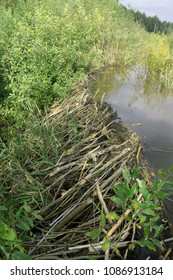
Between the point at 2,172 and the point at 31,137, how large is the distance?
3.25 feet

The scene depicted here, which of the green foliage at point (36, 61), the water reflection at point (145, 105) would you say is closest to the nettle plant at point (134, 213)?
the green foliage at point (36, 61)

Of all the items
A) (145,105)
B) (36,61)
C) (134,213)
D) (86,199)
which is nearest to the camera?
(134,213)

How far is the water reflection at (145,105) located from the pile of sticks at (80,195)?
205 centimetres

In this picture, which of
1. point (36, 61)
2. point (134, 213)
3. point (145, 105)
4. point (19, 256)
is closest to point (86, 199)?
point (134, 213)

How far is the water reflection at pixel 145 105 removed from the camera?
6.73 metres

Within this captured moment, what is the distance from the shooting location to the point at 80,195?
3.38 metres

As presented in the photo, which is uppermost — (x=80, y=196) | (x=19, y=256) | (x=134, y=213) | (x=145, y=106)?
(x=145, y=106)

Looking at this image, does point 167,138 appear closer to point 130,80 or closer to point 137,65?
point 130,80

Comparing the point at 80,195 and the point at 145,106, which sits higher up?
the point at 145,106

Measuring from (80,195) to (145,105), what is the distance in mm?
7491

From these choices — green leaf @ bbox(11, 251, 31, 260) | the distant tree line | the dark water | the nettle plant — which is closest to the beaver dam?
the nettle plant

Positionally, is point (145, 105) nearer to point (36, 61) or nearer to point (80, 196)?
point (36, 61)

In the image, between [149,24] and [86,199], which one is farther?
→ [149,24]
